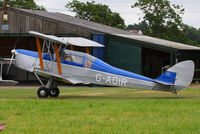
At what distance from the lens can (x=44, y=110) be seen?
1288 centimetres

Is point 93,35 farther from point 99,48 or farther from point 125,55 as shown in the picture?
point 125,55

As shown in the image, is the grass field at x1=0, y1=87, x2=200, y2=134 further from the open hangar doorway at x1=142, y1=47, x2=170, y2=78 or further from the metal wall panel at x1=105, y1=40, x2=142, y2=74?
the open hangar doorway at x1=142, y1=47, x2=170, y2=78

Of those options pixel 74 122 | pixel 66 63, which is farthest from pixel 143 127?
pixel 66 63

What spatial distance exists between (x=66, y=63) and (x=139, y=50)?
43.2 ft

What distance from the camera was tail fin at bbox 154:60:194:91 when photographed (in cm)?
1712

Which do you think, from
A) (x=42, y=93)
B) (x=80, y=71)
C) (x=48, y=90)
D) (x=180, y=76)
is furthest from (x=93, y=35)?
(x=180, y=76)

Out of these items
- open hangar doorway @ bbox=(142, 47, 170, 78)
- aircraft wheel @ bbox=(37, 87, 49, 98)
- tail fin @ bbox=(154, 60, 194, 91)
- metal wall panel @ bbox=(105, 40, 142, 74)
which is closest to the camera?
tail fin @ bbox=(154, 60, 194, 91)

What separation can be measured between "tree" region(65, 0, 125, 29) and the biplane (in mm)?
56447

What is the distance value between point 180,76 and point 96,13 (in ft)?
198

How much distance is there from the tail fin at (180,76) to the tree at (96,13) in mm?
58139

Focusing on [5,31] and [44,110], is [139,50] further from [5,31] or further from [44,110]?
[44,110]

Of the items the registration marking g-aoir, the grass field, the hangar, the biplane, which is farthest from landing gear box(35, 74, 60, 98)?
the hangar

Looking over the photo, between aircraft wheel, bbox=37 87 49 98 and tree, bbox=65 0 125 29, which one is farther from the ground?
tree, bbox=65 0 125 29

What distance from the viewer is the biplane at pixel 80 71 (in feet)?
57.2
